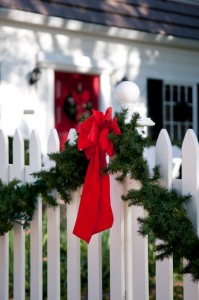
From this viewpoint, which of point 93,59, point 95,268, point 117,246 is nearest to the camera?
point 117,246

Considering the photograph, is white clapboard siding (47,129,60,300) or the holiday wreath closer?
the holiday wreath

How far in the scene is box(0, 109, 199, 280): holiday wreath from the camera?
271 cm

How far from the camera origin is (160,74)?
420 inches

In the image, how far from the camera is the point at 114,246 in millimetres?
3221

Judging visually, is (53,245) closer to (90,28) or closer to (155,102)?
(90,28)

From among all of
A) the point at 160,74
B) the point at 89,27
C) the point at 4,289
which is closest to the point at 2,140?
the point at 4,289

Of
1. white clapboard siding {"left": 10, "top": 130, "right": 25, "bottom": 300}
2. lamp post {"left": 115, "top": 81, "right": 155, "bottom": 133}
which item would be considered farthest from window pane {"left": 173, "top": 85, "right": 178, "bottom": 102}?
lamp post {"left": 115, "top": 81, "right": 155, "bottom": 133}

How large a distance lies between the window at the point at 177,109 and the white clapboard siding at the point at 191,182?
805 centimetres

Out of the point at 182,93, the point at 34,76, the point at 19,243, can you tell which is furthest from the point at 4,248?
the point at 182,93

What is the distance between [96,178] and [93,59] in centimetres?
678

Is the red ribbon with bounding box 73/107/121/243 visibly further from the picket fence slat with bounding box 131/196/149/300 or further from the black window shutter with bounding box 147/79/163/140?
the black window shutter with bounding box 147/79/163/140

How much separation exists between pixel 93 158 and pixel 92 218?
0.97ft

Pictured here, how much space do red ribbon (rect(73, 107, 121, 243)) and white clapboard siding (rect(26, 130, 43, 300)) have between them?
0.57 metres

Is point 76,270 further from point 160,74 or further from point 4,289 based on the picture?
point 160,74
